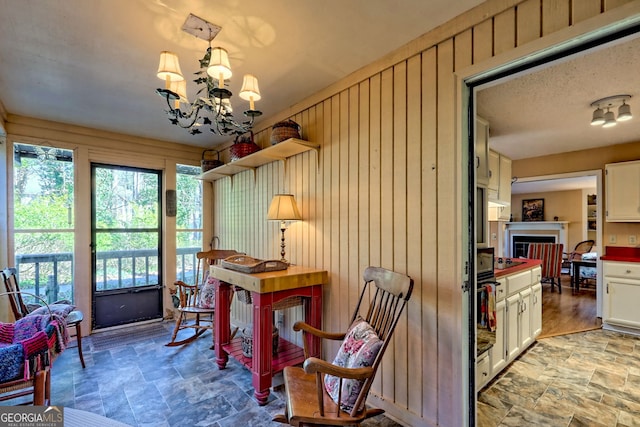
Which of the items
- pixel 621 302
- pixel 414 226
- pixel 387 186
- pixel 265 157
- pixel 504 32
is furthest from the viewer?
pixel 621 302

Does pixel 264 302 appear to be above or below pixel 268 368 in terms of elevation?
above

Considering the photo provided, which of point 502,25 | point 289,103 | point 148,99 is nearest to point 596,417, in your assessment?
point 502,25

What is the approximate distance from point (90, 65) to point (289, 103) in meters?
1.58

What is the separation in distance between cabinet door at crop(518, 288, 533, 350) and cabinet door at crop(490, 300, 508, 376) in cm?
38

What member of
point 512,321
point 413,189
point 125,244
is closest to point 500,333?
point 512,321

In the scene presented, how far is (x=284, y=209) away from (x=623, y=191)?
4.26 meters

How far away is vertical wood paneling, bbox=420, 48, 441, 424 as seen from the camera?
1.84 meters

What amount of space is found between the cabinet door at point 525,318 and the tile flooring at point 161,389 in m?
1.77

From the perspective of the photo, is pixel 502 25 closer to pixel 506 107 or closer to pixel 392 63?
pixel 392 63

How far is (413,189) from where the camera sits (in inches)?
77.5

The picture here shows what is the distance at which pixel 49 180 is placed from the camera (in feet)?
11.5

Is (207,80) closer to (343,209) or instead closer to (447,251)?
(343,209)

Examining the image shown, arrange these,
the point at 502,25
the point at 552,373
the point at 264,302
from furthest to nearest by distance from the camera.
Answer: the point at 552,373 → the point at 264,302 → the point at 502,25

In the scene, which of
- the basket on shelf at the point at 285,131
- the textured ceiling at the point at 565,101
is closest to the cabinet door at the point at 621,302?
the textured ceiling at the point at 565,101
